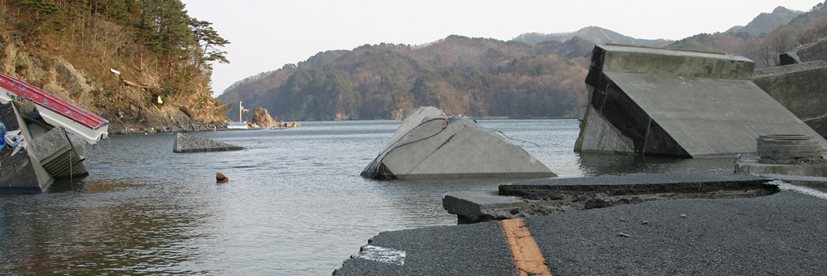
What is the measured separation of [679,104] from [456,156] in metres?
11.3

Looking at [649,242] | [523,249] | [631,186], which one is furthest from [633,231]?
[631,186]

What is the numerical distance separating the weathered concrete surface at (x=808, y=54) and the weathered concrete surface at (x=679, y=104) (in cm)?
670

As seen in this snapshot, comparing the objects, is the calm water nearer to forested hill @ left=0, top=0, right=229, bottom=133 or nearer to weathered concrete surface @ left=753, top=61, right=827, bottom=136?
weathered concrete surface @ left=753, top=61, right=827, bottom=136

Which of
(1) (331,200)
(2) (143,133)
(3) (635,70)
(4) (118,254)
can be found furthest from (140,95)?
(4) (118,254)

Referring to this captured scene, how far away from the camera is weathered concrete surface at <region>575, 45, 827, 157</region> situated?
86.0ft

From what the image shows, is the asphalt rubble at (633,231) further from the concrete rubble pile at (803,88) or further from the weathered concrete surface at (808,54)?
the weathered concrete surface at (808,54)

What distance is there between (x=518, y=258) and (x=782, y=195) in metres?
3.97

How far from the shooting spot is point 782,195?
7734 millimetres

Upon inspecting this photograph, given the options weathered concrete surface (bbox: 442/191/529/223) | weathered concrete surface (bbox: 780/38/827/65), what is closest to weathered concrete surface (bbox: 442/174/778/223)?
weathered concrete surface (bbox: 442/191/529/223)

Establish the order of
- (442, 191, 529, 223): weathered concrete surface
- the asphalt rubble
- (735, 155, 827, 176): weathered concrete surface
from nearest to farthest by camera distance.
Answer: the asphalt rubble, (442, 191, 529, 223): weathered concrete surface, (735, 155, 827, 176): weathered concrete surface

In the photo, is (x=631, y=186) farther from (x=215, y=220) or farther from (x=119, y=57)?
(x=119, y=57)

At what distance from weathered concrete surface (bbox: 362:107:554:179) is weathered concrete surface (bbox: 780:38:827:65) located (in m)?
22.1

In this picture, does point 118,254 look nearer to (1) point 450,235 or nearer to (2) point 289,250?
(2) point 289,250

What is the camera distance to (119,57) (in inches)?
3511
